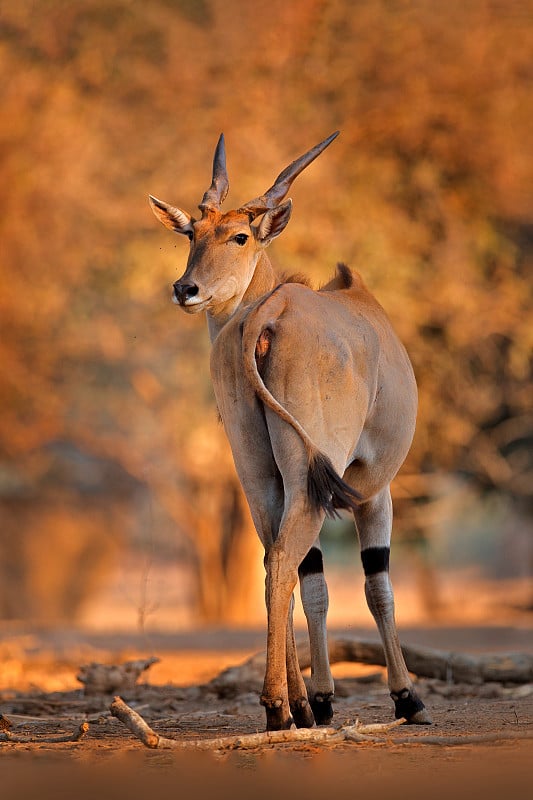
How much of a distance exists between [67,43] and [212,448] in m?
5.20

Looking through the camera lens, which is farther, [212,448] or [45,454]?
[45,454]

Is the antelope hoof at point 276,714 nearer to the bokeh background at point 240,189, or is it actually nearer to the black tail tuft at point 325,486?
the black tail tuft at point 325,486

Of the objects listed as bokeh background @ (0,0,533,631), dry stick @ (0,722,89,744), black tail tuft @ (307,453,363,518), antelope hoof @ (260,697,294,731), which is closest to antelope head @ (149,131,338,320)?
black tail tuft @ (307,453,363,518)

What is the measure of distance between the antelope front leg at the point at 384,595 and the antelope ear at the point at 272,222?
1.22 meters

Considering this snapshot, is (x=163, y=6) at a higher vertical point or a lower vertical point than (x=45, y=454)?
higher

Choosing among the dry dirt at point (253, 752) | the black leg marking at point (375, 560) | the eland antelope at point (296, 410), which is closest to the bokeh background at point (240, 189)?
the dry dirt at point (253, 752)

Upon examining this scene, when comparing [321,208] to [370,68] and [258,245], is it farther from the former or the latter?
[258,245]

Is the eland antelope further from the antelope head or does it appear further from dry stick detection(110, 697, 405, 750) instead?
dry stick detection(110, 697, 405, 750)

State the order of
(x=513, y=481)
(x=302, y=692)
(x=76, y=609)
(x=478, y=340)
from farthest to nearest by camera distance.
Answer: (x=76, y=609) < (x=513, y=481) < (x=478, y=340) < (x=302, y=692)

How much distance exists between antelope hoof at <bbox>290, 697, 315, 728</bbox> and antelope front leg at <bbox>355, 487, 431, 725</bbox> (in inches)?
16.5

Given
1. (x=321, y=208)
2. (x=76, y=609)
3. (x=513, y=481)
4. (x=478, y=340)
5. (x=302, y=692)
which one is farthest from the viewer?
(x=76, y=609)

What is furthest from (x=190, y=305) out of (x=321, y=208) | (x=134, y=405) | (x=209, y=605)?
(x=134, y=405)

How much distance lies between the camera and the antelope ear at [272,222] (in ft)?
19.2

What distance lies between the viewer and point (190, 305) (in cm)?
553
